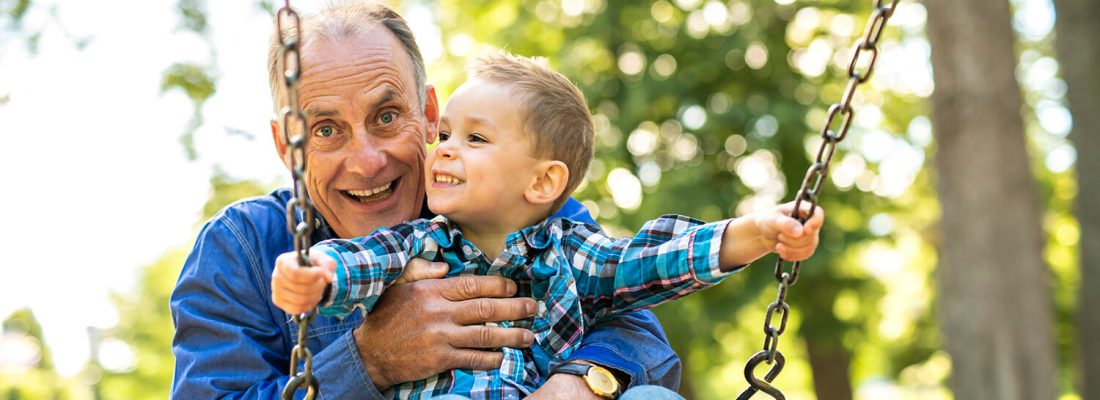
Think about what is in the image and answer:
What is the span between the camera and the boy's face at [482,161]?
2775 millimetres

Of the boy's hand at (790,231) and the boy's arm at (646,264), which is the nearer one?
the boy's hand at (790,231)

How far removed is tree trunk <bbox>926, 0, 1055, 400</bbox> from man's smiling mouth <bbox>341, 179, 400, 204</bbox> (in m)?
6.53

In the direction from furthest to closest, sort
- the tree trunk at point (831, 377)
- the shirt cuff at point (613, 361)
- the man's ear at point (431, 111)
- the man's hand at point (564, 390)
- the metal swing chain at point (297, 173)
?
the tree trunk at point (831, 377)
the man's ear at point (431, 111)
the shirt cuff at point (613, 361)
the man's hand at point (564, 390)
the metal swing chain at point (297, 173)

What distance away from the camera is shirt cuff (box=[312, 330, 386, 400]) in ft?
Result: 9.20

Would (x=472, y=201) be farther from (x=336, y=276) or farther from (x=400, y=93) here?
(x=400, y=93)

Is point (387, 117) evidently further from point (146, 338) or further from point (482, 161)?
point (146, 338)

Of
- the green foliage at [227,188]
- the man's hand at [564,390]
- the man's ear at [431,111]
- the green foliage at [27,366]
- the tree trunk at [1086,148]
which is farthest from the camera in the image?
the green foliage at [27,366]

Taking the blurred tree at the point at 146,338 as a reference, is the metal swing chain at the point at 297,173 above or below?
above

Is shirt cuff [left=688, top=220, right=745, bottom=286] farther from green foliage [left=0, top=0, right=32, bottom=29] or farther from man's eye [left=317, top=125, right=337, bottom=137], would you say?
green foliage [left=0, top=0, right=32, bottom=29]

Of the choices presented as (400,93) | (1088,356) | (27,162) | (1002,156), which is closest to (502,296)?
(400,93)

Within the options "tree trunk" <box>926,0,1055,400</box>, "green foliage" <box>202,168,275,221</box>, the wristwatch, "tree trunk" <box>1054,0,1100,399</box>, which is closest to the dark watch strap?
the wristwatch

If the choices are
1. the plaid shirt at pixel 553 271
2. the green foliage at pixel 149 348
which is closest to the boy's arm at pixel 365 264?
the plaid shirt at pixel 553 271

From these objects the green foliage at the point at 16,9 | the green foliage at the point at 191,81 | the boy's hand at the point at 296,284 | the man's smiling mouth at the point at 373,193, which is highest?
the green foliage at the point at 16,9

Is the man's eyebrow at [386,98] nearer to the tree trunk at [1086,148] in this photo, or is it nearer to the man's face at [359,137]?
the man's face at [359,137]
